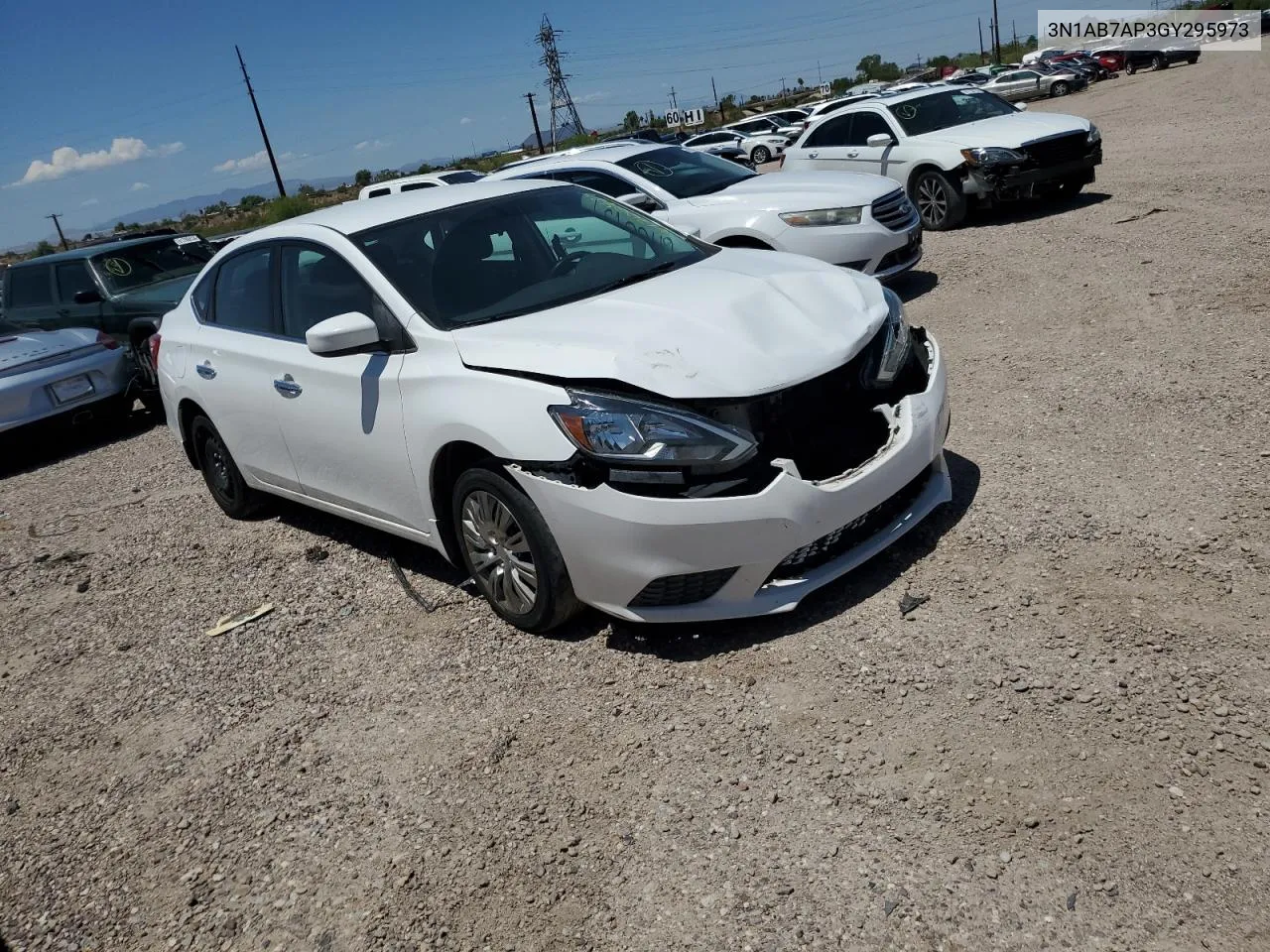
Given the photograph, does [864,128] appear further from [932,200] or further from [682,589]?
[682,589]

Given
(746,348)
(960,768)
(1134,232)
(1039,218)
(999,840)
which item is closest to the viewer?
(999,840)

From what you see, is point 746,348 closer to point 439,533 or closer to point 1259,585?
point 439,533

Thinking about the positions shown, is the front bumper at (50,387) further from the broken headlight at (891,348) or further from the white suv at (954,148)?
the broken headlight at (891,348)

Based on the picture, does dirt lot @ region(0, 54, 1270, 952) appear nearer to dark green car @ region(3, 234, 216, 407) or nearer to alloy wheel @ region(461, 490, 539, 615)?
alloy wheel @ region(461, 490, 539, 615)

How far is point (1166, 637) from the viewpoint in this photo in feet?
10.6

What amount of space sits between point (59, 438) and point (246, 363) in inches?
241

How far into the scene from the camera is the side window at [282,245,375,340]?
448 centimetres

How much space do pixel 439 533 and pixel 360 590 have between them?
0.96 meters

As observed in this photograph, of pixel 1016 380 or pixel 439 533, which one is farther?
pixel 1016 380

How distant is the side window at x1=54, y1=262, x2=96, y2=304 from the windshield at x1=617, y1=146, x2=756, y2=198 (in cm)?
601

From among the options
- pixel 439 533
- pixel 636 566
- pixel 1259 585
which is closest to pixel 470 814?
pixel 636 566

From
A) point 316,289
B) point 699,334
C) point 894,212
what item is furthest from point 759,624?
point 894,212

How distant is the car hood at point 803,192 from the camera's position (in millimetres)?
8383

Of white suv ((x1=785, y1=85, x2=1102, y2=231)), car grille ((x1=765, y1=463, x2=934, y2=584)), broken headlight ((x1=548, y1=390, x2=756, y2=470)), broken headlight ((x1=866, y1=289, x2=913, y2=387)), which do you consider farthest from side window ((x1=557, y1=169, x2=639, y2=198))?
broken headlight ((x1=548, y1=390, x2=756, y2=470))
